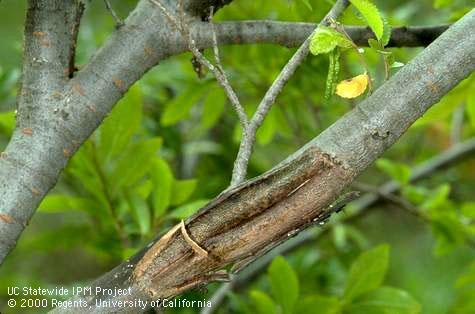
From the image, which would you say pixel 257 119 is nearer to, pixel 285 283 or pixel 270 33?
pixel 270 33

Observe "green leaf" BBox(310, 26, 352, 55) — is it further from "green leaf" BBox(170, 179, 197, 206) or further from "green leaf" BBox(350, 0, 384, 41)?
"green leaf" BBox(170, 179, 197, 206)

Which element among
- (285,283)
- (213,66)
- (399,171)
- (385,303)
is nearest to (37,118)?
(213,66)

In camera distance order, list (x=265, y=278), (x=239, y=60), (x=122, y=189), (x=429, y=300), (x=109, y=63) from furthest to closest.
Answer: (x=429, y=300) → (x=265, y=278) → (x=239, y=60) → (x=122, y=189) → (x=109, y=63)

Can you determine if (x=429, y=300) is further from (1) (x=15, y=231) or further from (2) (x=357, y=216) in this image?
(1) (x=15, y=231)

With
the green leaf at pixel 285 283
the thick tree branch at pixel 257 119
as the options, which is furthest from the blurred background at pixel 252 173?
the thick tree branch at pixel 257 119

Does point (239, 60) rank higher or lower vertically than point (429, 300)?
higher

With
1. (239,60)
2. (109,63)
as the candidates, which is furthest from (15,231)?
(239,60)
